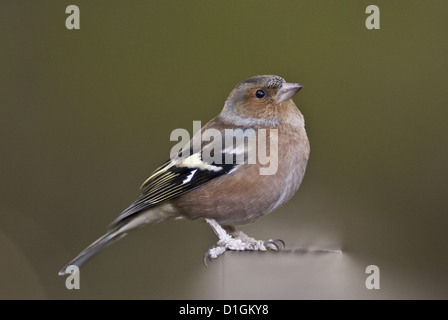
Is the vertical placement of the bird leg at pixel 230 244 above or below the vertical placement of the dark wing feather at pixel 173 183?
below

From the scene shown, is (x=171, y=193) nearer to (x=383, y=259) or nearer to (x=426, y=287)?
(x=383, y=259)

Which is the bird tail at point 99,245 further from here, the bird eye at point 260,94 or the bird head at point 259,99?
the bird eye at point 260,94

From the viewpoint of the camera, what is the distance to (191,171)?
2936 mm

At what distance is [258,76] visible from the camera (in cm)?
316

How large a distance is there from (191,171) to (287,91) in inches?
23.7

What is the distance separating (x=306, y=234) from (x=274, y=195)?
30 centimetres

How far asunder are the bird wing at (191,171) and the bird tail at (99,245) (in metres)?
0.07

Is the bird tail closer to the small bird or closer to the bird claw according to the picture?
the small bird

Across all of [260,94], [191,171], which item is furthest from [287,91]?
[191,171]

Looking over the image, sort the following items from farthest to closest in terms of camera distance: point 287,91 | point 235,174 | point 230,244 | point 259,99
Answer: point 259,99 → point 287,91 → point 235,174 → point 230,244

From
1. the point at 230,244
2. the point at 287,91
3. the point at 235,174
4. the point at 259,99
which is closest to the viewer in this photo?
the point at 230,244

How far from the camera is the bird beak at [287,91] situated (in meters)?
2.97

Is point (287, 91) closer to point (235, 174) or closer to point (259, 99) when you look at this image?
point (259, 99)

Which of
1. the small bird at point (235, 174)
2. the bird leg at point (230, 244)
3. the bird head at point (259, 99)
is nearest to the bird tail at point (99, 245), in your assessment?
the small bird at point (235, 174)
